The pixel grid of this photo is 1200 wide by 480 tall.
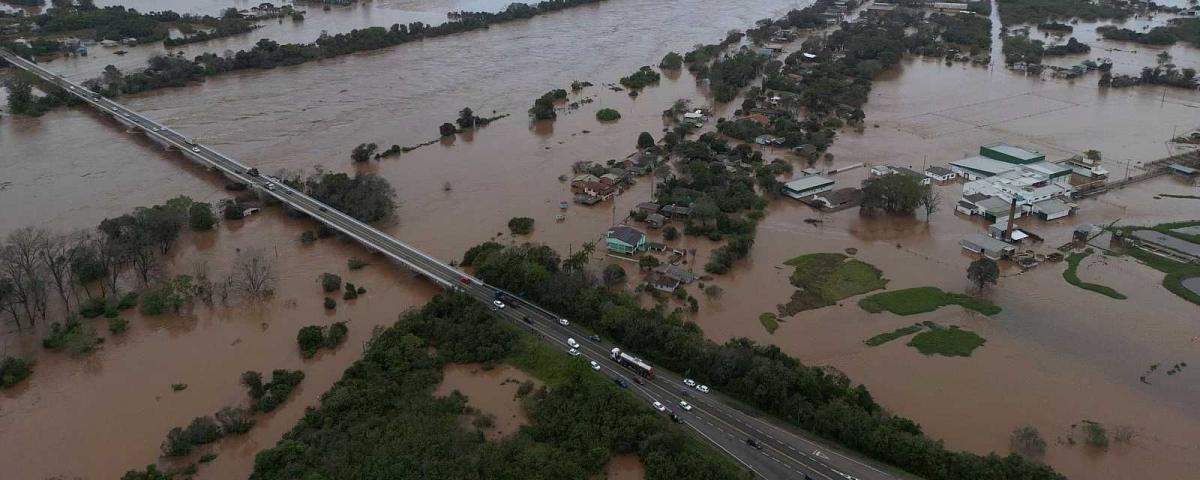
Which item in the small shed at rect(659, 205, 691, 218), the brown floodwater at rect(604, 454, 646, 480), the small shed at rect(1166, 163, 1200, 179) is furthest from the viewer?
the small shed at rect(1166, 163, 1200, 179)

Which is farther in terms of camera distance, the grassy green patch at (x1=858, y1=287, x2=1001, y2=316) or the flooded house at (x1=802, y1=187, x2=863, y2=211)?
the flooded house at (x1=802, y1=187, x2=863, y2=211)

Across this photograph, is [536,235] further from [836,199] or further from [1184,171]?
[1184,171]

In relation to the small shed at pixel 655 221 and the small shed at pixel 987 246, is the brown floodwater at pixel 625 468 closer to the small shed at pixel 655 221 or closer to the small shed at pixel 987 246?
the small shed at pixel 655 221

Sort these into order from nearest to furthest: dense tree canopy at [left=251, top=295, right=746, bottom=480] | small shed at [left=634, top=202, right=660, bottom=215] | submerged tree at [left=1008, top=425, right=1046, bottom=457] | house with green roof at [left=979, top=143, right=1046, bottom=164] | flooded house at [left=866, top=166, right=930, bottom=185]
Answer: dense tree canopy at [left=251, top=295, right=746, bottom=480], submerged tree at [left=1008, top=425, right=1046, bottom=457], small shed at [left=634, top=202, right=660, bottom=215], flooded house at [left=866, top=166, right=930, bottom=185], house with green roof at [left=979, top=143, right=1046, bottom=164]

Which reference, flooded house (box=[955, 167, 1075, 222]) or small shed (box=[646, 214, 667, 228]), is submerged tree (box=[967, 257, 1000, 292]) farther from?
small shed (box=[646, 214, 667, 228])

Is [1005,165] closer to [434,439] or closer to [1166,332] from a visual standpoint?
[1166,332]

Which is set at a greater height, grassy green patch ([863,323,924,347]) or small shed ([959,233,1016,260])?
small shed ([959,233,1016,260])

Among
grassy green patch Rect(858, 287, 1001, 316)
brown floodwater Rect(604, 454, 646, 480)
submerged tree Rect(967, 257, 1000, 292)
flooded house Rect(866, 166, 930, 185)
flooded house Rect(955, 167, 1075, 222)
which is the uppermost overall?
flooded house Rect(866, 166, 930, 185)

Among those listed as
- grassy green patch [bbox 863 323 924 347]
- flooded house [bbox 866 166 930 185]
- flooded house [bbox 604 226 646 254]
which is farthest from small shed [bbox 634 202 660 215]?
grassy green patch [bbox 863 323 924 347]
